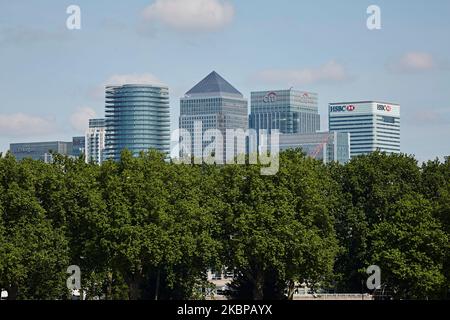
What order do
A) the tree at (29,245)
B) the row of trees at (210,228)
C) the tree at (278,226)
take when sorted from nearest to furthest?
1. the tree at (29,245)
2. the row of trees at (210,228)
3. the tree at (278,226)

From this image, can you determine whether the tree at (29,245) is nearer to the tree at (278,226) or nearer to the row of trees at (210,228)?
the row of trees at (210,228)

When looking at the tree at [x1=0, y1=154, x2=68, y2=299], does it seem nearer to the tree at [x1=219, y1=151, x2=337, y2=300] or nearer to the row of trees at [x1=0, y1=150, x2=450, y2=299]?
the row of trees at [x1=0, y1=150, x2=450, y2=299]

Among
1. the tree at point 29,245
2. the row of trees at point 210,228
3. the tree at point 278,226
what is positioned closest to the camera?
the tree at point 29,245

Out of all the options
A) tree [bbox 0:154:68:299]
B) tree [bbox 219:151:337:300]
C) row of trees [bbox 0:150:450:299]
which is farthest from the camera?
tree [bbox 219:151:337:300]

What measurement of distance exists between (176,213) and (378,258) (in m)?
14.1

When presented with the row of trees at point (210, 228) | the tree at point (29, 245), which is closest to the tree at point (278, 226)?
the row of trees at point (210, 228)

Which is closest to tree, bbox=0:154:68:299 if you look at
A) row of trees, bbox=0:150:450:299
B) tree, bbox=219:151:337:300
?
row of trees, bbox=0:150:450:299

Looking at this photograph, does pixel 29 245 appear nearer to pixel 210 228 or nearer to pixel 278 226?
pixel 210 228

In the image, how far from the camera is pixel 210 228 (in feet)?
277

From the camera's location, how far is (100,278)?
81.3 m

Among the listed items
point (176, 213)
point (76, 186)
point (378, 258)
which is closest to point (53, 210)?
point (76, 186)

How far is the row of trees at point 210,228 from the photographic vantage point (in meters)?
78.5

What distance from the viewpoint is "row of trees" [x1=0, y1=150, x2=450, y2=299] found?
7850 centimetres
